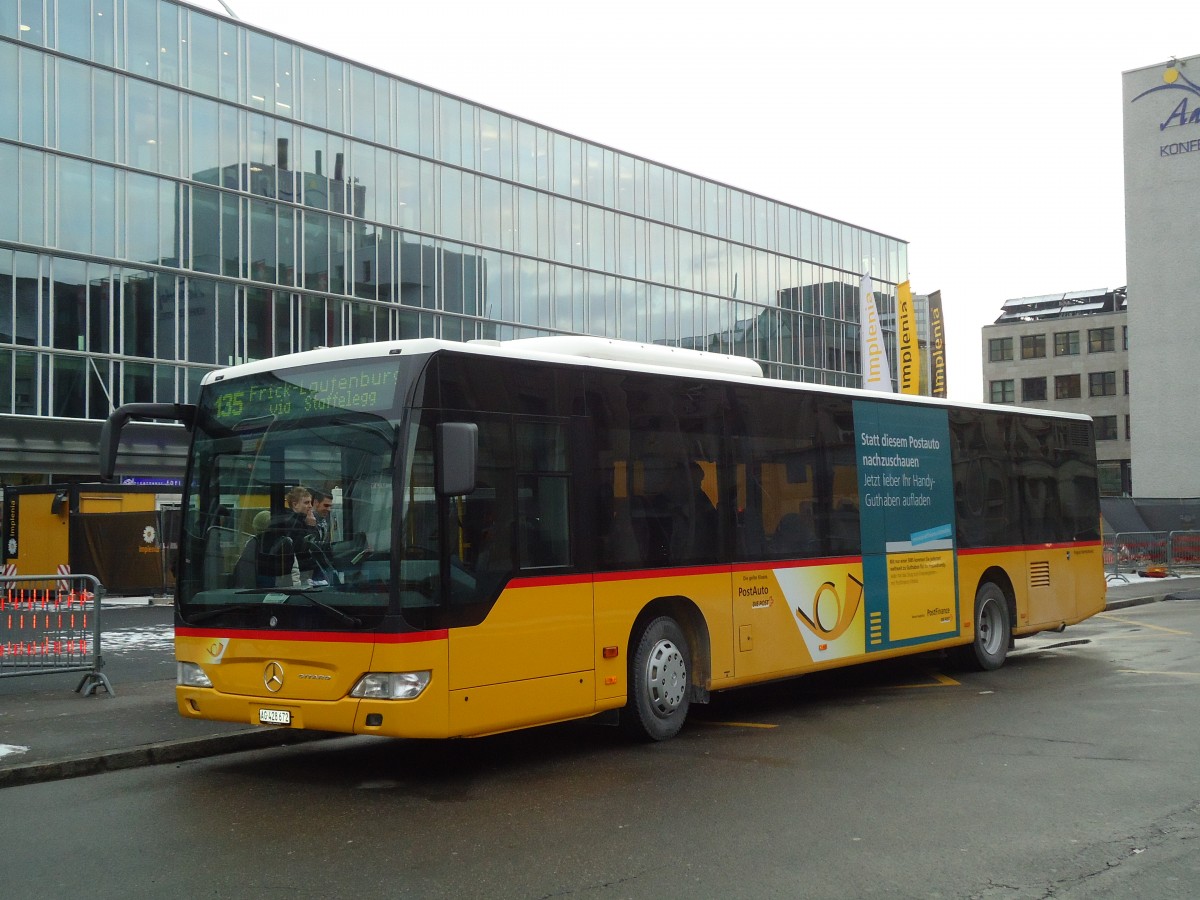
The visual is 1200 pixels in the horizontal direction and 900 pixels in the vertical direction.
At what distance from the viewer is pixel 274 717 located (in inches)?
341

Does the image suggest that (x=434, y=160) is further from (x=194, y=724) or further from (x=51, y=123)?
(x=194, y=724)

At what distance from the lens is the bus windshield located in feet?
27.6

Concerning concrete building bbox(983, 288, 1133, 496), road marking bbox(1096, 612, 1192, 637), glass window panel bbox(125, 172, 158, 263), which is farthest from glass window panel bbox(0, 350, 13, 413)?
concrete building bbox(983, 288, 1133, 496)

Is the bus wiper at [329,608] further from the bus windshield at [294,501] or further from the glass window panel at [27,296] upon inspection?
the glass window panel at [27,296]

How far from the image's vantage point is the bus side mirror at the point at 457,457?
8.14 meters

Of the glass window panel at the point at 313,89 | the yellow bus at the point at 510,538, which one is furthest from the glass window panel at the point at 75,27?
the yellow bus at the point at 510,538

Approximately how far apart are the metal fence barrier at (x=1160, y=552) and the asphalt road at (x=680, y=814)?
78.2ft

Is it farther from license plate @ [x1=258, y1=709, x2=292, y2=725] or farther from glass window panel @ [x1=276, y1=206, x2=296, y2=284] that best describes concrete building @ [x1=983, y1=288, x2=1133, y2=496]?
license plate @ [x1=258, y1=709, x2=292, y2=725]

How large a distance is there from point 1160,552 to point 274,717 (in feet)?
101

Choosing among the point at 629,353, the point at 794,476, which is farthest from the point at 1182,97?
the point at 629,353

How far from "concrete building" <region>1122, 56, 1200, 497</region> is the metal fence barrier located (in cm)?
1916

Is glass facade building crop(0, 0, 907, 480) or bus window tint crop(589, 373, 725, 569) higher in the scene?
glass facade building crop(0, 0, 907, 480)

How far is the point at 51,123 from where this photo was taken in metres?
37.4

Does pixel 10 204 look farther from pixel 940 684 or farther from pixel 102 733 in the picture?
pixel 940 684
